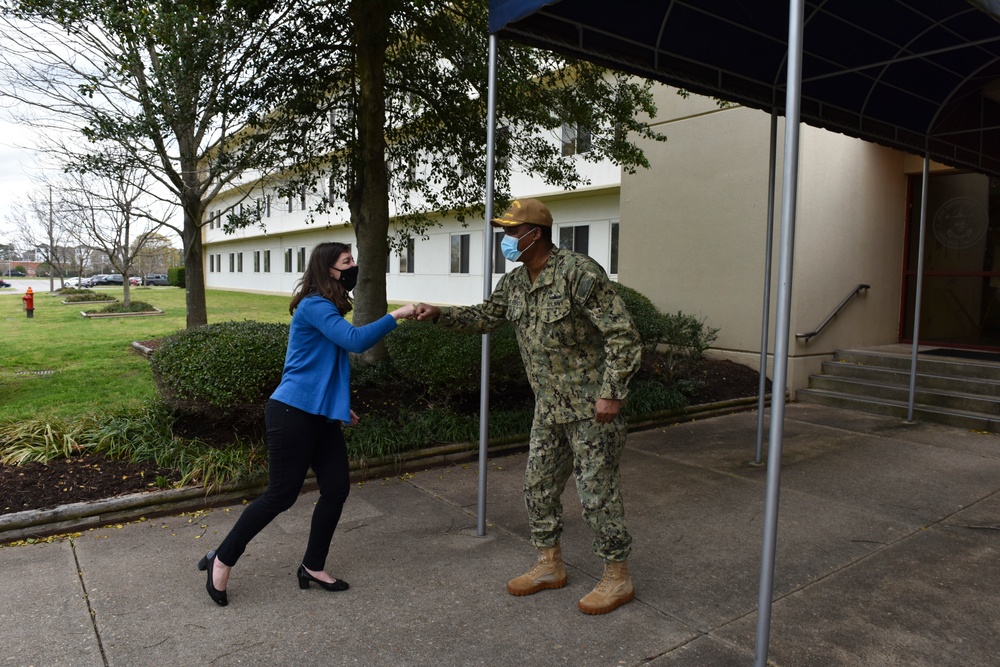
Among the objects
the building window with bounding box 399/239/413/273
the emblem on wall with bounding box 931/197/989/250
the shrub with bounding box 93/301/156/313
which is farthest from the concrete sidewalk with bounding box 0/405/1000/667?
the building window with bounding box 399/239/413/273

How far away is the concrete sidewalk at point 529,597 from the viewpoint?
3244 millimetres

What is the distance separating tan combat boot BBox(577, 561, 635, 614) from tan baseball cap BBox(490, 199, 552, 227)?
5.78 feet

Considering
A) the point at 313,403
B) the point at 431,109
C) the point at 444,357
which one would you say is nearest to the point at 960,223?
the point at 431,109

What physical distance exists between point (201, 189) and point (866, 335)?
10.3 meters

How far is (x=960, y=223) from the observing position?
10.6m

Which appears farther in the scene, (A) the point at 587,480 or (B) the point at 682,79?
(B) the point at 682,79

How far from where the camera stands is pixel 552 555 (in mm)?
3834

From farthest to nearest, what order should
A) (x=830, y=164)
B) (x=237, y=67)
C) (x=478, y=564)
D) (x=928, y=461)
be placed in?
(x=830, y=164)
(x=237, y=67)
(x=928, y=461)
(x=478, y=564)

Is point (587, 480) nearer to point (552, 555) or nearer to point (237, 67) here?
point (552, 555)

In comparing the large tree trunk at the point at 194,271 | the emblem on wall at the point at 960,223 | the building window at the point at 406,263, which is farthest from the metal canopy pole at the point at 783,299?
the building window at the point at 406,263

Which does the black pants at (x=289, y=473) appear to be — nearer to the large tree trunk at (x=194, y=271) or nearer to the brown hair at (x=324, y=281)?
the brown hair at (x=324, y=281)

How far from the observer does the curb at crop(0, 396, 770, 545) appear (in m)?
4.61

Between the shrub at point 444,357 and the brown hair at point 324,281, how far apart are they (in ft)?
9.22

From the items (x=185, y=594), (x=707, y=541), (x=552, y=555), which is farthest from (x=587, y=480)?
(x=185, y=594)
